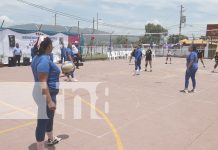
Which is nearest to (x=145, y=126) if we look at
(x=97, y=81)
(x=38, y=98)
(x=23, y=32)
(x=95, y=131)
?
(x=95, y=131)

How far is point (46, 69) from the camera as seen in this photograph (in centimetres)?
423

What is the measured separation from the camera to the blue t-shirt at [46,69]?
422 cm

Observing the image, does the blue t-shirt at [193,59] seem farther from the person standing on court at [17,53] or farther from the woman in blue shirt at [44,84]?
the person standing on court at [17,53]

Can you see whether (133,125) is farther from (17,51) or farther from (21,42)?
(21,42)

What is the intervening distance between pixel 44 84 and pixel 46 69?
0.76ft

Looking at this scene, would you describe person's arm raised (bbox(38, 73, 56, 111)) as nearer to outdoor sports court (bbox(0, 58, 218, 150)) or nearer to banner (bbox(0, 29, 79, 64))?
outdoor sports court (bbox(0, 58, 218, 150))

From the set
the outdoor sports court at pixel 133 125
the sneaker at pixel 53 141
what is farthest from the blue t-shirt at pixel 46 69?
the outdoor sports court at pixel 133 125

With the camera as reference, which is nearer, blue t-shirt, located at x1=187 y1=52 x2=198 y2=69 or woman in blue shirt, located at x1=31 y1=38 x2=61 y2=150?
woman in blue shirt, located at x1=31 y1=38 x2=61 y2=150

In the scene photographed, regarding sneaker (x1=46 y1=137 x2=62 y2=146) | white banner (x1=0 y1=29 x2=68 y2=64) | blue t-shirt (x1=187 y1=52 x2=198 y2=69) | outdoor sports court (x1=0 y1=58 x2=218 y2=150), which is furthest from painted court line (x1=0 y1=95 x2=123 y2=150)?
white banner (x1=0 y1=29 x2=68 y2=64)

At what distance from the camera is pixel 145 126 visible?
6582mm

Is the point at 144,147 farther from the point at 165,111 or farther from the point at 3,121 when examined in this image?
the point at 3,121

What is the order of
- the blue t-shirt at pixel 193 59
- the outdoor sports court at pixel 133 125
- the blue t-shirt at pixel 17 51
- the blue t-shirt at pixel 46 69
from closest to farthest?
the blue t-shirt at pixel 46 69
the outdoor sports court at pixel 133 125
the blue t-shirt at pixel 193 59
the blue t-shirt at pixel 17 51

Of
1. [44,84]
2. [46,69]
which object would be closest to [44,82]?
[44,84]

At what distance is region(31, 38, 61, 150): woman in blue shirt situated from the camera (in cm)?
425
